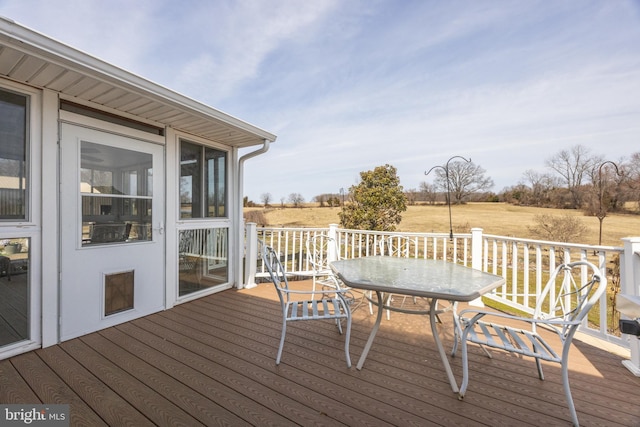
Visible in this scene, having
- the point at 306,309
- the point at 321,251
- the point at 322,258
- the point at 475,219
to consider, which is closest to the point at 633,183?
the point at 475,219

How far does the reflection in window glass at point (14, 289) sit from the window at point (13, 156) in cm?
25

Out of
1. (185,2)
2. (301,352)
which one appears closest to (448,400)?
(301,352)

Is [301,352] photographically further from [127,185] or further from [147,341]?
[127,185]

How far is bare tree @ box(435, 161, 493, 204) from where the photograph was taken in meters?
7.68

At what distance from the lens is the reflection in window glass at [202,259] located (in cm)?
361

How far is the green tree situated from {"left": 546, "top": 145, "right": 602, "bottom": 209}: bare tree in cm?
682

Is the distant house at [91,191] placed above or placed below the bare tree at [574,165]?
below

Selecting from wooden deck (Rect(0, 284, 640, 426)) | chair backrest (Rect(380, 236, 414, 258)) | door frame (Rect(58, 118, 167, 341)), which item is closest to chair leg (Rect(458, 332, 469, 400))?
wooden deck (Rect(0, 284, 640, 426))

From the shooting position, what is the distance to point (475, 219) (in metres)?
11.7

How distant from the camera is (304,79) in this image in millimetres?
7266

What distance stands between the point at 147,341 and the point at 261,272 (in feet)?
7.41

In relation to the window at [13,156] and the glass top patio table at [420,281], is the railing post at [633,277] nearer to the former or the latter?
the glass top patio table at [420,281]

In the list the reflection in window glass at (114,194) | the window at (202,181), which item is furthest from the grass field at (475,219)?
the reflection in window glass at (114,194)

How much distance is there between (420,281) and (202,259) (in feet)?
10.1
